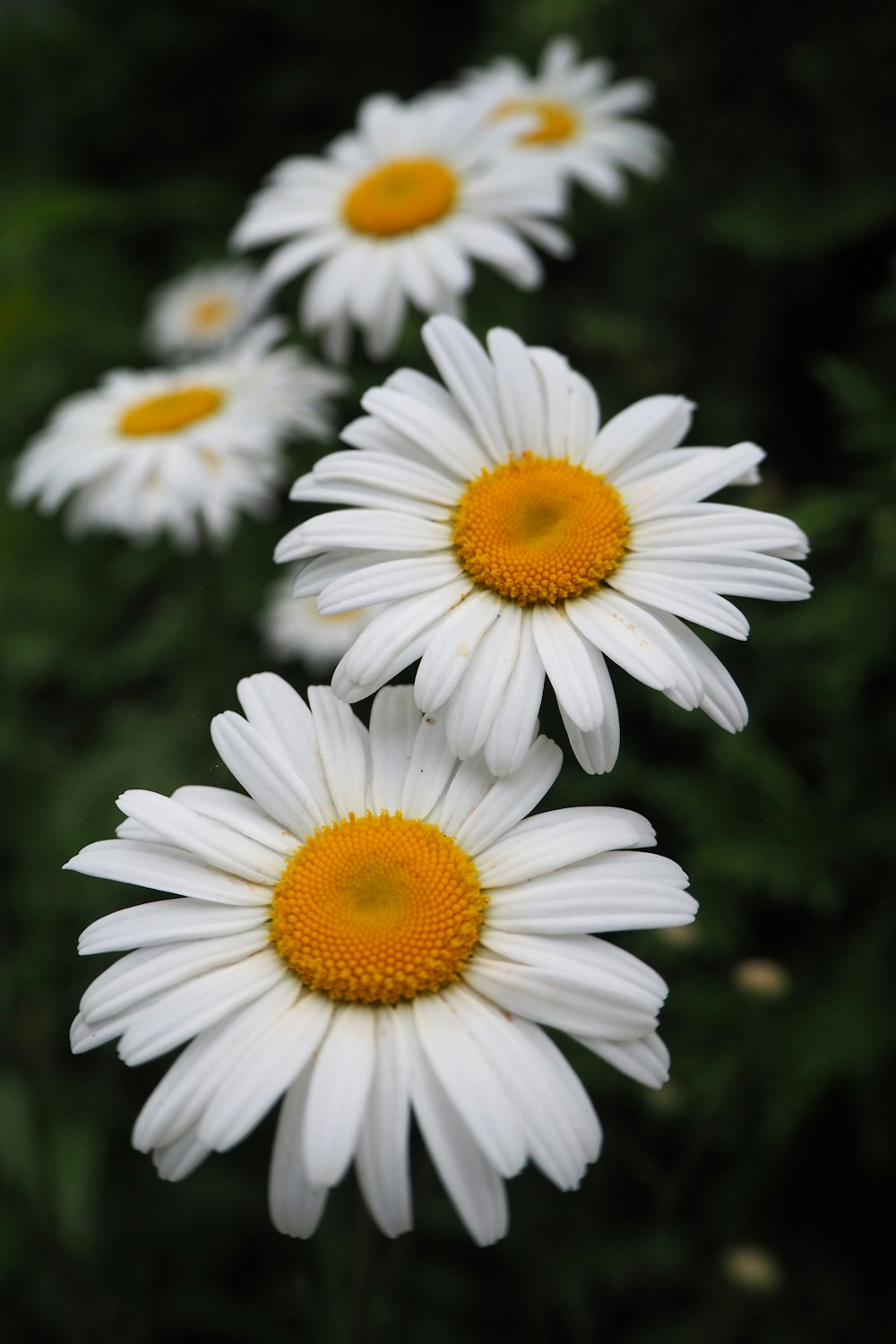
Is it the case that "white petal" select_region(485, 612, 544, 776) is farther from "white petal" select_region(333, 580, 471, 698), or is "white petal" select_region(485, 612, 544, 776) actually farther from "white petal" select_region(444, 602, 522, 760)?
"white petal" select_region(333, 580, 471, 698)

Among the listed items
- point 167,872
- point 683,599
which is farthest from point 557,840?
point 167,872

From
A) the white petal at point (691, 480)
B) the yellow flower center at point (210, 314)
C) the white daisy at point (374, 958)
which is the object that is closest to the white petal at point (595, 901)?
the white daisy at point (374, 958)

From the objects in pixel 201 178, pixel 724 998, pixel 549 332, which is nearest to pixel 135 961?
pixel 724 998

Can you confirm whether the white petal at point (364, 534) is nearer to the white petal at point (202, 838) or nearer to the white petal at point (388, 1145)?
the white petal at point (202, 838)

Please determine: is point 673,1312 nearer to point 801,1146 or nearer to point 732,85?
point 801,1146

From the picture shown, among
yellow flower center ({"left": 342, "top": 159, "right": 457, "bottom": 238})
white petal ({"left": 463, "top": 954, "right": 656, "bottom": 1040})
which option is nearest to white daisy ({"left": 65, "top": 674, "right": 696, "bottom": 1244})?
white petal ({"left": 463, "top": 954, "right": 656, "bottom": 1040})
